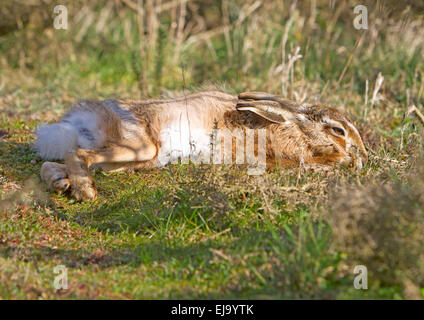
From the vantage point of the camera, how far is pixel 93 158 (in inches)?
176

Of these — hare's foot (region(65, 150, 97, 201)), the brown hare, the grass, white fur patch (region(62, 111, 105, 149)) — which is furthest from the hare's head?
hare's foot (region(65, 150, 97, 201))

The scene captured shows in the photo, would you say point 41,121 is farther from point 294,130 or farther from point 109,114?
point 294,130

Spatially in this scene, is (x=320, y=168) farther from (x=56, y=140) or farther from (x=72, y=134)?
(x=56, y=140)

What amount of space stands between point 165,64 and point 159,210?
4.22 m

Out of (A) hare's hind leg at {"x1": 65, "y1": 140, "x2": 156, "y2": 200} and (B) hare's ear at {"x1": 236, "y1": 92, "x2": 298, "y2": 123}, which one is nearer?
(A) hare's hind leg at {"x1": 65, "y1": 140, "x2": 156, "y2": 200}

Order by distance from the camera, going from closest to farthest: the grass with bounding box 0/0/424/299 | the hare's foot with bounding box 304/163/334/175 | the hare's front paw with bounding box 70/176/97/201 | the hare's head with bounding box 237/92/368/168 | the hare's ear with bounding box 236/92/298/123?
the grass with bounding box 0/0/424/299 → the hare's front paw with bounding box 70/176/97/201 → the hare's foot with bounding box 304/163/334/175 → the hare's ear with bounding box 236/92/298/123 → the hare's head with bounding box 237/92/368/168

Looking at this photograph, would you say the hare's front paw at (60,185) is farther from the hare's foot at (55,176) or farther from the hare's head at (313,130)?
the hare's head at (313,130)

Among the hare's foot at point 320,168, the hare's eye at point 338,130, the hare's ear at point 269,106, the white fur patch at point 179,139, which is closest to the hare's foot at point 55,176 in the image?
the white fur patch at point 179,139

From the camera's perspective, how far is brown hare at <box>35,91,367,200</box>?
4.60 metres

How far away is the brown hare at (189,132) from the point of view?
460 cm

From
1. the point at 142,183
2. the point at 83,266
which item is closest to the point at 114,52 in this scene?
the point at 142,183

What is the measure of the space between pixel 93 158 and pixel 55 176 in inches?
14.1

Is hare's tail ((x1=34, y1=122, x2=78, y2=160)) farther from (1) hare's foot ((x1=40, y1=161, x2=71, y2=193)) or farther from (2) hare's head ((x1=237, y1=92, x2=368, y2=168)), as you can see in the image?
(2) hare's head ((x1=237, y1=92, x2=368, y2=168))

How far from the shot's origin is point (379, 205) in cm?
275
